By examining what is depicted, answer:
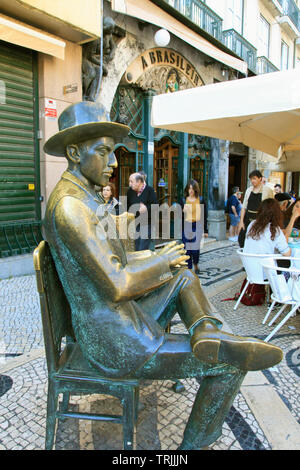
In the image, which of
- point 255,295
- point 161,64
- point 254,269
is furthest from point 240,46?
point 254,269

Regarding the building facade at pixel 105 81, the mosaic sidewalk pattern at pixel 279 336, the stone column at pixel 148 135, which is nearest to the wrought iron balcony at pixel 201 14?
the building facade at pixel 105 81

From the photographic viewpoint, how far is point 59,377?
167cm

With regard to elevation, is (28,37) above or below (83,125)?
above

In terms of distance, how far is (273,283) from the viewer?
11.0ft

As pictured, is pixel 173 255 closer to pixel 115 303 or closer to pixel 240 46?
pixel 115 303

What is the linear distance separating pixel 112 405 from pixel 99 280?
52.2 inches

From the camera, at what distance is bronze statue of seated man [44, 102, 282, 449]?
57.4 inches

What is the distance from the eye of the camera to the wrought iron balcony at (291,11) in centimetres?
1683

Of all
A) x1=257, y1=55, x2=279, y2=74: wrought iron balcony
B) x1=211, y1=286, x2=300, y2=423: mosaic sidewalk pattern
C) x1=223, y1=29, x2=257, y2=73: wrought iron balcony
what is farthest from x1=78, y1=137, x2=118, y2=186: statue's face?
x1=257, y1=55, x2=279, y2=74: wrought iron balcony

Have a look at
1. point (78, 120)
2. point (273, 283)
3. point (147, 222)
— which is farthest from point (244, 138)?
point (78, 120)

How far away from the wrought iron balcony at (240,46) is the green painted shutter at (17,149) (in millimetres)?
8325

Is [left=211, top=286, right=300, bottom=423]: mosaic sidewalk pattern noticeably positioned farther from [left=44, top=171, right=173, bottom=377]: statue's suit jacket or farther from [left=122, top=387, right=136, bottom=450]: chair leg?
[left=44, top=171, right=173, bottom=377]: statue's suit jacket

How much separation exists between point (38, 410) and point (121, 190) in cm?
616

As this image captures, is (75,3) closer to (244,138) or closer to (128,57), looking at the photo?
(128,57)
